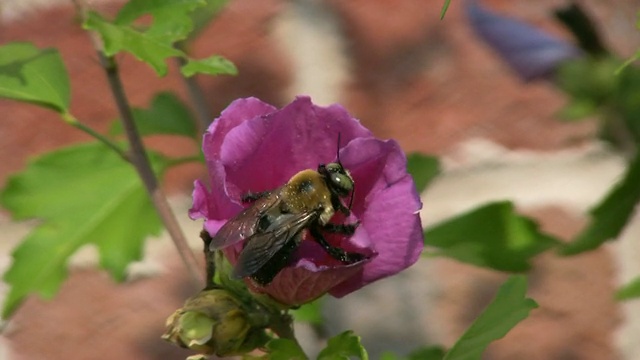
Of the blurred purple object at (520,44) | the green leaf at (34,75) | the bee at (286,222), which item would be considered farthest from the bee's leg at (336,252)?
the blurred purple object at (520,44)

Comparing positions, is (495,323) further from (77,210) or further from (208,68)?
(77,210)

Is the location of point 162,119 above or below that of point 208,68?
above

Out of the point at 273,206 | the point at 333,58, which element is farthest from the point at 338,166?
the point at 333,58

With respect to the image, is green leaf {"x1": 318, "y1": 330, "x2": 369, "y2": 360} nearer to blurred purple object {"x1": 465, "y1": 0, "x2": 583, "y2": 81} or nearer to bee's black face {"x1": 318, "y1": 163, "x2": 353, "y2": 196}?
bee's black face {"x1": 318, "y1": 163, "x2": 353, "y2": 196}

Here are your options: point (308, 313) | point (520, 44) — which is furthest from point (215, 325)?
point (520, 44)

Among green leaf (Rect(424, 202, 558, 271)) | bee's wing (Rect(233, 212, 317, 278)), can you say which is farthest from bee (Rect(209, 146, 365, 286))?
green leaf (Rect(424, 202, 558, 271))

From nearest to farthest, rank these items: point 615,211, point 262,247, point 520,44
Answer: point 262,247 < point 615,211 < point 520,44
